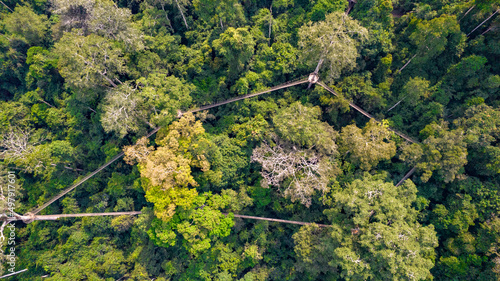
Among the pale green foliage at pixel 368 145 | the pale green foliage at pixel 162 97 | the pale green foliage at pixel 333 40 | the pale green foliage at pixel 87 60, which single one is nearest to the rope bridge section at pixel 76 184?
the pale green foliage at pixel 162 97

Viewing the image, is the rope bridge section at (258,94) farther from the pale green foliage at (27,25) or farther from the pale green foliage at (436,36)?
the pale green foliage at (27,25)

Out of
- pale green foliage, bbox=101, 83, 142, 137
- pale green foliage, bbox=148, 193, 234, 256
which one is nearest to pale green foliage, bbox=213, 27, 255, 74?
pale green foliage, bbox=101, 83, 142, 137

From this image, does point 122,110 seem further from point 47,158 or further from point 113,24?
point 47,158

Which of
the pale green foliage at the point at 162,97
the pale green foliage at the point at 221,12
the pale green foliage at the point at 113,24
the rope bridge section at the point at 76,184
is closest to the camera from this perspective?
the pale green foliage at the point at 162,97

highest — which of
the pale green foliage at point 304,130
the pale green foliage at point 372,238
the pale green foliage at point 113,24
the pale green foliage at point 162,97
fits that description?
the pale green foliage at point 113,24

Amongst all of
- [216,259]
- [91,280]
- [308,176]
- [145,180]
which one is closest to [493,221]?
[308,176]

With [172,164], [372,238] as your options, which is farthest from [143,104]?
[372,238]
